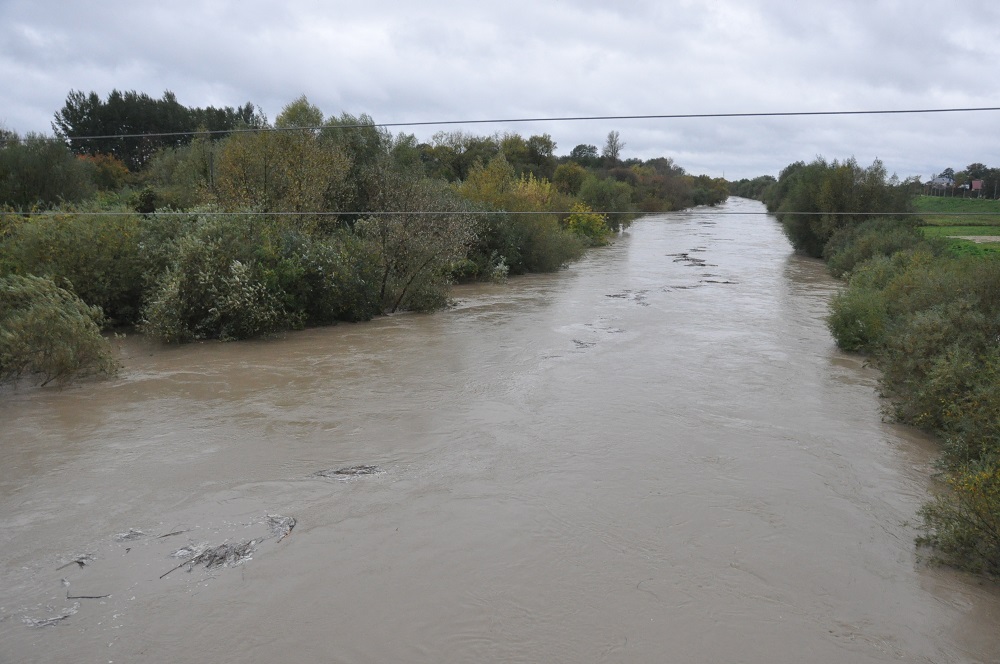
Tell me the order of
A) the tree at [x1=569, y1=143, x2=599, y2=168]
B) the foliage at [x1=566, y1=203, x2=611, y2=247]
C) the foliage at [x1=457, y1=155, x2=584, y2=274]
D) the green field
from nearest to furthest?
the green field
the foliage at [x1=457, y1=155, x2=584, y2=274]
the foliage at [x1=566, y1=203, x2=611, y2=247]
the tree at [x1=569, y1=143, x2=599, y2=168]

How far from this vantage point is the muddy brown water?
5.20 meters

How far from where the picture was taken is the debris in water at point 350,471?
7.95m

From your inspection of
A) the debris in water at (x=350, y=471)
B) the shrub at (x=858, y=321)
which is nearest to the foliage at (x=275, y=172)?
the debris in water at (x=350, y=471)

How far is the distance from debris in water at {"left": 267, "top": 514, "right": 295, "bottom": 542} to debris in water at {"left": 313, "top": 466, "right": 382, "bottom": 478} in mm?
1061

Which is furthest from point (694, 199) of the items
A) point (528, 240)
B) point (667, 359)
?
point (667, 359)

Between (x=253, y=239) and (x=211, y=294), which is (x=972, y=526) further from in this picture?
(x=253, y=239)

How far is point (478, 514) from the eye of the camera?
7.07 metres

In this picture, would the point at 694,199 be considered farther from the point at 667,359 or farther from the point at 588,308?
the point at 667,359

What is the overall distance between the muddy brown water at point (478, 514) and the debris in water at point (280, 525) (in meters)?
0.11

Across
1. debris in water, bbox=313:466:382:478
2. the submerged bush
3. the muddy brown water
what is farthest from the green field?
debris in water, bbox=313:466:382:478

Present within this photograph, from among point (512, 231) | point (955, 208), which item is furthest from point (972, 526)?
point (512, 231)

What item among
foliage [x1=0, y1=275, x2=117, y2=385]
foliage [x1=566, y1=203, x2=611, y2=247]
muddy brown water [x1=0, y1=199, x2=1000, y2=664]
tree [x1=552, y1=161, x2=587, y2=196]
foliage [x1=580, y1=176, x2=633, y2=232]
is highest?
tree [x1=552, y1=161, x2=587, y2=196]

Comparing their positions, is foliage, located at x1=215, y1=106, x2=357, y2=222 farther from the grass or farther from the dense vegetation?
the grass

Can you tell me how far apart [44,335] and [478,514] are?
26.5 feet
